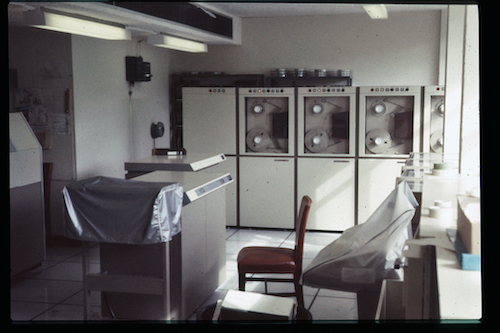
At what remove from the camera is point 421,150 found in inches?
213

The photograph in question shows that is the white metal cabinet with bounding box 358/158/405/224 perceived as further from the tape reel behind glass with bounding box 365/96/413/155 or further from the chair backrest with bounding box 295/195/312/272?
the chair backrest with bounding box 295/195/312/272

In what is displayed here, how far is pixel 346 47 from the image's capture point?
6.62 meters

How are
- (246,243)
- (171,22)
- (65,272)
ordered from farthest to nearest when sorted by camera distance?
(246,243)
(171,22)
(65,272)

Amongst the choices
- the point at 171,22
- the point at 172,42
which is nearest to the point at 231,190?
the point at 172,42

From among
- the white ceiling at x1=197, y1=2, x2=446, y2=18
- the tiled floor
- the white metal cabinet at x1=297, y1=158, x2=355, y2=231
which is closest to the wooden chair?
the tiled floor

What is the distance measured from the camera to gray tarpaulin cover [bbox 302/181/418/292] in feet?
7.82

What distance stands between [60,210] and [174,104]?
254 cm

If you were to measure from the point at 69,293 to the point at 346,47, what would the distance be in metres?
4.61

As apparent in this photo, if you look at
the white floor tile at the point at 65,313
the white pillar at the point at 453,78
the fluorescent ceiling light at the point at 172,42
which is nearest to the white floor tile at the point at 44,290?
the white floor tile at the point at 65,313

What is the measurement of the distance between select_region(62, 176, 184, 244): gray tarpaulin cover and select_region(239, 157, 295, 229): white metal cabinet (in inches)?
121

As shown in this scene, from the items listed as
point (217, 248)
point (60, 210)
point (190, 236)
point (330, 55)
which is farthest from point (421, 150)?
point (60, 210)

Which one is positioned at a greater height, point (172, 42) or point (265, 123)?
point (172, 42)

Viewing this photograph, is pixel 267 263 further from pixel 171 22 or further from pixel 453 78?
pixel 453 78

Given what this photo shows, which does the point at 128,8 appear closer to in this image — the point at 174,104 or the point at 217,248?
the point at 217,248
